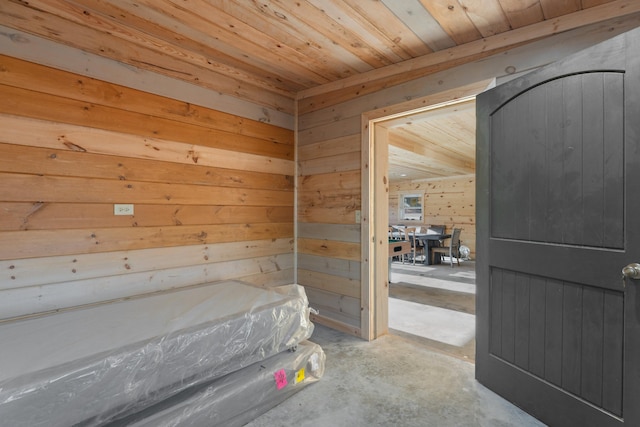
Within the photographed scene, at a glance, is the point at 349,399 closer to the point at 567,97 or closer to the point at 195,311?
the point at 195,311

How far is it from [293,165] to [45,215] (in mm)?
2060

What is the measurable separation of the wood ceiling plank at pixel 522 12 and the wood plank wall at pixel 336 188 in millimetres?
532

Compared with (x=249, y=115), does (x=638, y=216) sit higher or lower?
lower

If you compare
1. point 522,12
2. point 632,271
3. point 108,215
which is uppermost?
point 522,12

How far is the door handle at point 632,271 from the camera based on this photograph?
139cm

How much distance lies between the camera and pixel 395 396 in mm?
2039

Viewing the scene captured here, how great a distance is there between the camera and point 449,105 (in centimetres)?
248

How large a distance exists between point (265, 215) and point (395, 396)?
1854mm

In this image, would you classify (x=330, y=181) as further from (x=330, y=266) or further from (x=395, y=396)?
(x=395, y=396)

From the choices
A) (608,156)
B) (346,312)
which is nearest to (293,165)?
(346,312)

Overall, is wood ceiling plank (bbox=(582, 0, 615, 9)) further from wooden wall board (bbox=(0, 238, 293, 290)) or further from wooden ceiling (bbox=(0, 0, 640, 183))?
wooden wall board (bbox=(0, 238, 293, 290))

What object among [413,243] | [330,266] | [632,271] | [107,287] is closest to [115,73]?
[107,287]

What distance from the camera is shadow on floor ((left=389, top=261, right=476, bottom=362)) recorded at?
3023 millimetres

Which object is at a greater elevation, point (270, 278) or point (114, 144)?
point (114, 144)
